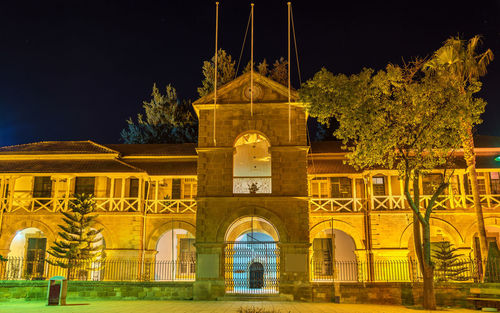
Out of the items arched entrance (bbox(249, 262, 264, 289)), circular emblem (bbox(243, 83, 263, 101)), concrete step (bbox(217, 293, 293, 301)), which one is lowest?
concrete step (bbox(217, 293, 293, 301))

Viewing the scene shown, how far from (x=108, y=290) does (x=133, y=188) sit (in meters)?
8.78

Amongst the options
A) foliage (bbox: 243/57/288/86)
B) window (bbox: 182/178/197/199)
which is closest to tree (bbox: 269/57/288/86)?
foliage (bbox: 243/57/288/86)

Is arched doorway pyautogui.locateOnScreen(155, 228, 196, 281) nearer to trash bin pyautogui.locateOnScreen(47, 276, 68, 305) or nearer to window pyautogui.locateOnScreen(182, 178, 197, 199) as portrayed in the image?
window pyautogui.locateOnScreen(182, 178, 197, 199)

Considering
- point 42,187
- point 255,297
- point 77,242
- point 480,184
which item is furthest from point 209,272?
point 480,184

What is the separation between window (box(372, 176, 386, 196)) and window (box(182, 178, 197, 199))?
10.3 metres

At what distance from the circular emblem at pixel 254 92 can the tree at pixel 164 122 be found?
65.3ft

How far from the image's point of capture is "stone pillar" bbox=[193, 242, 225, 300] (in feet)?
56.2

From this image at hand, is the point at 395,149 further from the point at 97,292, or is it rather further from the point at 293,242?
the point at 97,292

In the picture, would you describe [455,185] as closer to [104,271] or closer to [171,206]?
[171,206]

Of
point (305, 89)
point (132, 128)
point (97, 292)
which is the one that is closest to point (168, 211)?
point (97, 292)

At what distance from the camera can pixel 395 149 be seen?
52.9 feet

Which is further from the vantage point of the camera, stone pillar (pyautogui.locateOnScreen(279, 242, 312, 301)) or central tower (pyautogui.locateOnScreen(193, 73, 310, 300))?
central tower (pyautogui.locateOnScreen(193, 73, 310, 300))

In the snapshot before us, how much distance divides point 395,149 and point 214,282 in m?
8.70

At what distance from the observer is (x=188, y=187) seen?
2561 centimetres
